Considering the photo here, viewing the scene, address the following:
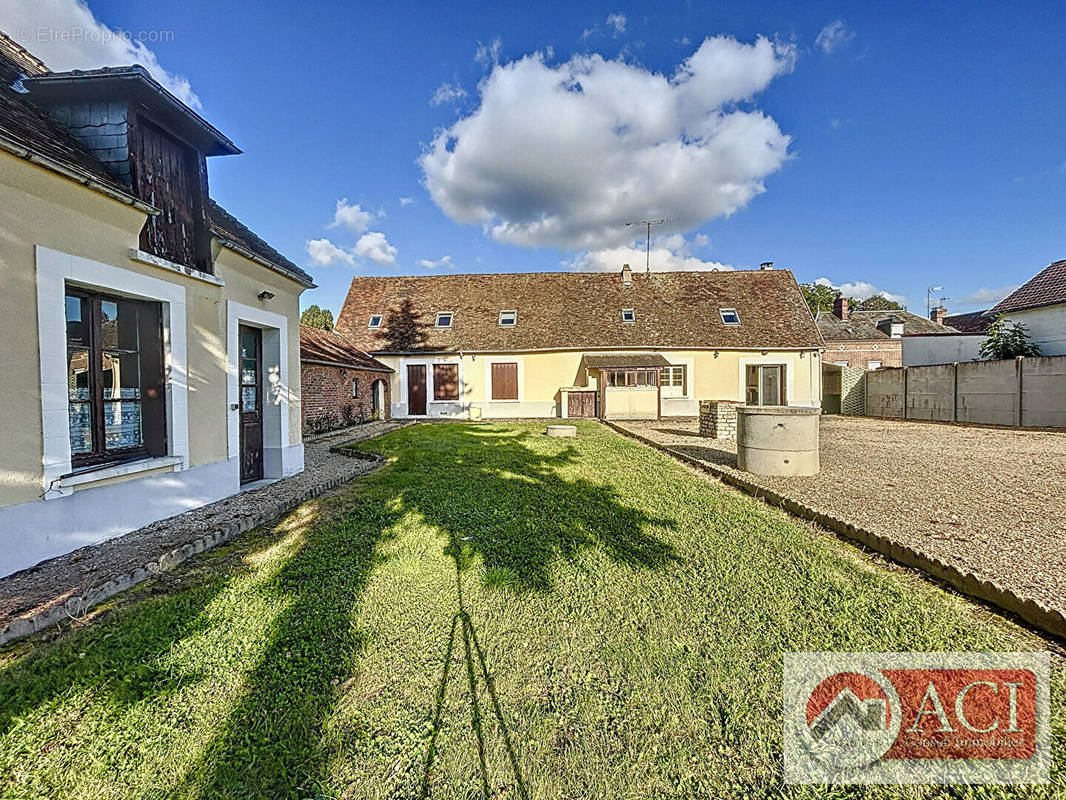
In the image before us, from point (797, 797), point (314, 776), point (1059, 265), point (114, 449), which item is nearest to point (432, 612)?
point (314, 776)

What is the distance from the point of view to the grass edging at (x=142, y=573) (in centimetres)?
300

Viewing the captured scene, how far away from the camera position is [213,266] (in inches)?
247

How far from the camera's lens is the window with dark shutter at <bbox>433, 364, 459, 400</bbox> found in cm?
2045

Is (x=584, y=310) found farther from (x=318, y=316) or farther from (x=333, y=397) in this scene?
(x=318, y=316)

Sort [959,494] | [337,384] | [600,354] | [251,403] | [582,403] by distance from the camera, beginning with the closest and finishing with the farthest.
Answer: [959,494] < [251,403] < [337,384] < [582,403] < [600,354]

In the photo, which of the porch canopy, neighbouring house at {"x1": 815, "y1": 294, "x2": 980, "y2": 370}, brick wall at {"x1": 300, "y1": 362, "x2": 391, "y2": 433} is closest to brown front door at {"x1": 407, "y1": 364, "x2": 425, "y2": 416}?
brick wall at {"x1": 300, "y1": 362, "x2": 391, "y2": 433}

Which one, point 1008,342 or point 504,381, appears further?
point 504,381

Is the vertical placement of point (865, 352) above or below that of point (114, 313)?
above

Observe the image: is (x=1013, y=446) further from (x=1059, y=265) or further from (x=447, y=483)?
(x=1059, y=265)

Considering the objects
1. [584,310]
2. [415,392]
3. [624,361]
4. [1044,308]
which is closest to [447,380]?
[415,392]

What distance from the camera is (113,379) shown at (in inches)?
201

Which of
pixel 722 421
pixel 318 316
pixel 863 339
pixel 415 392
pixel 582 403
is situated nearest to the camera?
pixel 722 421

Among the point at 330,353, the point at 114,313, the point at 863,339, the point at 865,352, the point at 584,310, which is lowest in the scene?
the point at 114,313

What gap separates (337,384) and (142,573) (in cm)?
1241
